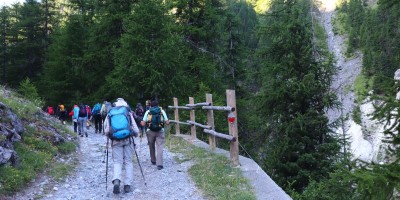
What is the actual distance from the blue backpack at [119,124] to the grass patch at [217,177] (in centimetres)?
190

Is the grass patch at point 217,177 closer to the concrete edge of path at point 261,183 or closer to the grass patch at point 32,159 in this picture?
the concrete edge of path at point 261,183

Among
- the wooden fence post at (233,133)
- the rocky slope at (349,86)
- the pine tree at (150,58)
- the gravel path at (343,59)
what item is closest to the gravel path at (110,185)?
the wooden fence post at (233,133)

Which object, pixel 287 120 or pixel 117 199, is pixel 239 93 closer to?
pixel 287 120

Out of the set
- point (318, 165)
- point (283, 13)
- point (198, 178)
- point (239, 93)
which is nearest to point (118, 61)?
point (239, 93)

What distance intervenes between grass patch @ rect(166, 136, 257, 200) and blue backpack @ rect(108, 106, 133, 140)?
6.23ft

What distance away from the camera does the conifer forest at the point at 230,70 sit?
20.0ft

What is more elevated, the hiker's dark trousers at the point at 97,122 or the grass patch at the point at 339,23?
the grass patch at the point at 339,23

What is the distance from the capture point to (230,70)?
2906cm

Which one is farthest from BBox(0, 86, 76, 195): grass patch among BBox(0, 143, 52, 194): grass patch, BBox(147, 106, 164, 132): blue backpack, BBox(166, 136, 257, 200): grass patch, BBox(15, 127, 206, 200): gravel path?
BBox(166, 136, 257, 200): grass patch

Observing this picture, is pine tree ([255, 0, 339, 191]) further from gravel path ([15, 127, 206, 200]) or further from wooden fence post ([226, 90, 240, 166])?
gravel path ([15, 127, 206, 200])

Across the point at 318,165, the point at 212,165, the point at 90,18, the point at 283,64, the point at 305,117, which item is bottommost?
the point at 318,165

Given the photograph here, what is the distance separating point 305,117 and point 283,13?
17.2ft

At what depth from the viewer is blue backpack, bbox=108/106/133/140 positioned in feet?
26.1

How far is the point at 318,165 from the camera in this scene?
499 inches
